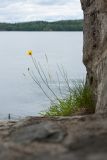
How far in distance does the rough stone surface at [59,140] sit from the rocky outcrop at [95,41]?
1.80 metres

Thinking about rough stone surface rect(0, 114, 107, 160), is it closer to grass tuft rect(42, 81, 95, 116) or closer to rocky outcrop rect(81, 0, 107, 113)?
rocky outcrop rect(81, 0, 107, 113)

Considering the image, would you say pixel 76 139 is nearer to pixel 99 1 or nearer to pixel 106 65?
pixel 106 65

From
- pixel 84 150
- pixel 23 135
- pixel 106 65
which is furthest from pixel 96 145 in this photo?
pixel 106 65

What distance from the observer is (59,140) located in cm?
314

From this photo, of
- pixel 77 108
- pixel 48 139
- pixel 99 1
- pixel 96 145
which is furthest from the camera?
pixel 77 108

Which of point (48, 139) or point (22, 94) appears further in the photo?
point (22, 94)

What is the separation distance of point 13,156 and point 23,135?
0.51 m

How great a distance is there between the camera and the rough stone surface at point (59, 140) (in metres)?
2.80

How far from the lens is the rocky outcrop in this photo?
583 cm

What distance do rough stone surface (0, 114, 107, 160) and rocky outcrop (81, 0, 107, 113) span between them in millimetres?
1799

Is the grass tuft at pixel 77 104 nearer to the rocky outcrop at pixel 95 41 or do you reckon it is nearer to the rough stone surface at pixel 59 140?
the rocky outcrop at pixel 95 41

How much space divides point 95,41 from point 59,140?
338 centimetres

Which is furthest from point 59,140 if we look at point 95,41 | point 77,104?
point 77,104

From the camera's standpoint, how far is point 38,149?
2975 mm
